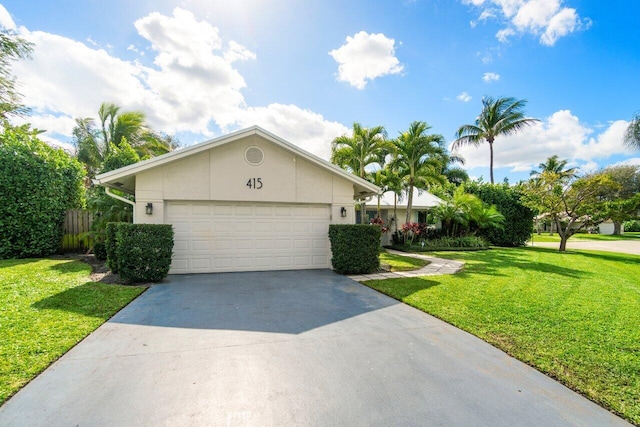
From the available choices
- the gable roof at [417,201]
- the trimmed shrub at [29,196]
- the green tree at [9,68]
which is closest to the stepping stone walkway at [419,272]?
the gable roof at [417,201]

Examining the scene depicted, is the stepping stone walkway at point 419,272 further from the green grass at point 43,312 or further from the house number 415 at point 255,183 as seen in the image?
the green grass at point 43,312

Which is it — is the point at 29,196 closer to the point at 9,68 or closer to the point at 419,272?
the point at 9,68

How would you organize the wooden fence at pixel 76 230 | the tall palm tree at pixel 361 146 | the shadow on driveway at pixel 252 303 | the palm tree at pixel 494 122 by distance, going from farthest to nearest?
1. the palm tree at pixel 494 122
2. the tall palm tree at pixel 361 146
3. the wooden fence at pixel 76 230
4. the shadow on driveway at pixel 252 303

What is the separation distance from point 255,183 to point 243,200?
0.62 m

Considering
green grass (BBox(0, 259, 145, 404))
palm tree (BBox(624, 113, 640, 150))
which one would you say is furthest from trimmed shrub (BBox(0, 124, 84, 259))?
palm tree (BBox(624, 113, 640, 150))

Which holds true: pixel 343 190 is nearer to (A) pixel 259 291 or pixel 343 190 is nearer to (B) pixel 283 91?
(A) pixel 259 291

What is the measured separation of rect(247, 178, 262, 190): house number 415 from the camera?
8203 millimetres

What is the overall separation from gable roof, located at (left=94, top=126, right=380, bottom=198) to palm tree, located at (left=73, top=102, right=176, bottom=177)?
29.4 ft

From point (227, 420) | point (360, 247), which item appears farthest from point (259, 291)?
point (227, 420)

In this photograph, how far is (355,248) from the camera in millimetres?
8242

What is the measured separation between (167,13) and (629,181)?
52080mm

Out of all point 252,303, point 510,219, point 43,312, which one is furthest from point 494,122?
point 43,312

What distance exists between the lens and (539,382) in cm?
282

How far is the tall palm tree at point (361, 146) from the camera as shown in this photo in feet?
47.6
